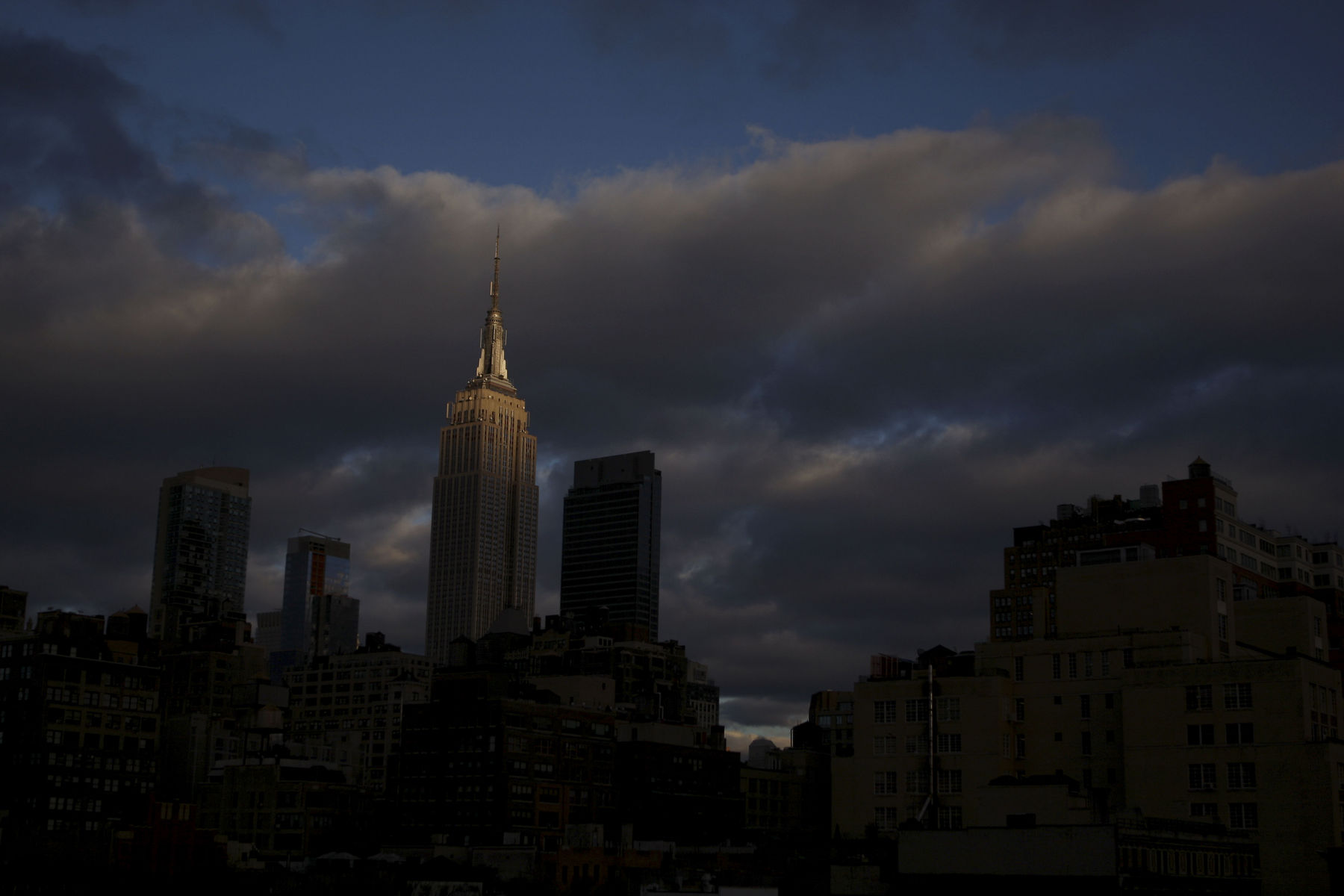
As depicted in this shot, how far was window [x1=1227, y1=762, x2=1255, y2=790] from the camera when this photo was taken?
467 ft

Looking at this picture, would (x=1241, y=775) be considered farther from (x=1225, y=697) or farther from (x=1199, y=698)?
(x=1199, y=698)

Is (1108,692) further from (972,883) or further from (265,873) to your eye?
(265,873)

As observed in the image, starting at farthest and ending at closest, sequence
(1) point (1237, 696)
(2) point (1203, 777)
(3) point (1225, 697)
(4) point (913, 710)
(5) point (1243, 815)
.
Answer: (4) point (913, 710) → (3) point (1225, 697) → (1) point (1237, 696) → (2) point (1203, 777) → (5) point (1243, 815)

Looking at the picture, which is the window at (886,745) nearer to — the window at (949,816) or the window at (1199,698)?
the window at (949,816)

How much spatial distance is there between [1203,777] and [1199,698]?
7047 mm

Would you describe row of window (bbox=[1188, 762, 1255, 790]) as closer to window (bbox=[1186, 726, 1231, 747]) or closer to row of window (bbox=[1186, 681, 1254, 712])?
window (bbox=[1186, 726, 1231, 747])

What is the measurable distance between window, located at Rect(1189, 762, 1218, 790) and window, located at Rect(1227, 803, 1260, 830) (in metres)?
2.44

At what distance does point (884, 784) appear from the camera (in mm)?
170125

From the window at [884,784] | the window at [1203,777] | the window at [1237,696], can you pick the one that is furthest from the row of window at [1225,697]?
the window at [884,784]

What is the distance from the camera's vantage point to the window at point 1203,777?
144 m

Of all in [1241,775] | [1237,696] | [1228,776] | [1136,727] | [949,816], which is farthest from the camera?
[949,816]

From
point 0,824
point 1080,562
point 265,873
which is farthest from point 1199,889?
point 0,824

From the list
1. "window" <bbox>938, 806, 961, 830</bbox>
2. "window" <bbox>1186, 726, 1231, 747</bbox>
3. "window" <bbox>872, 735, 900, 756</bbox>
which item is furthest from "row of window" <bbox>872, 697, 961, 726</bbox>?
"window" <bbox>1186, 726, 1231, 747</bbox>


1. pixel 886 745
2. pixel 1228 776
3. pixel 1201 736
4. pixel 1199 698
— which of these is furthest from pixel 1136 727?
pixel 886 745
